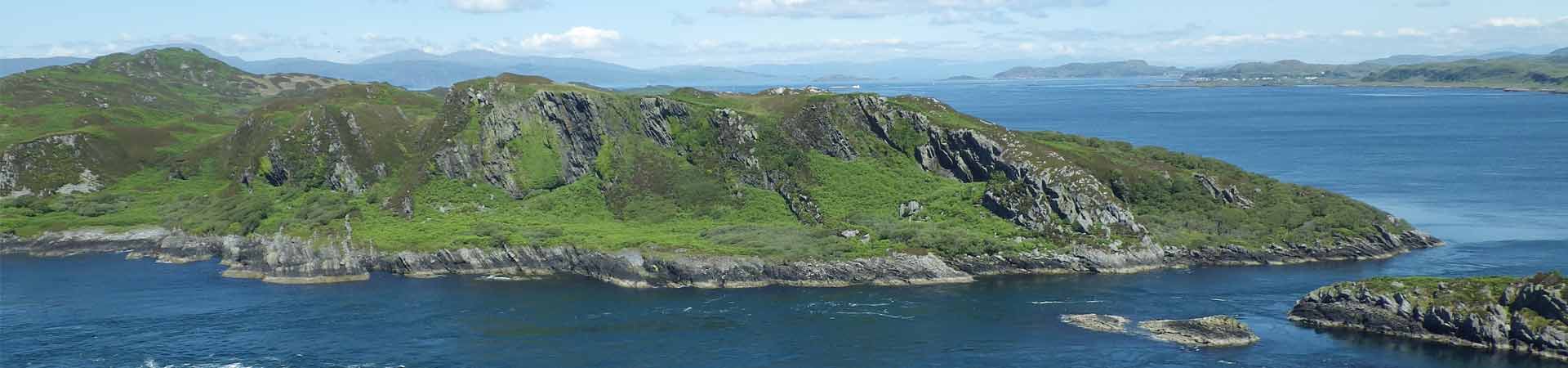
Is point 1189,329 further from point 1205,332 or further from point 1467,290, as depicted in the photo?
point 1467,290

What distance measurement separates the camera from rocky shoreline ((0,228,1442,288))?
132500 mm

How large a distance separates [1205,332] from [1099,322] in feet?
31.4

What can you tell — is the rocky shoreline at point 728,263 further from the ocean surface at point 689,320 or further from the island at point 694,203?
the ocean surface at point 689,320

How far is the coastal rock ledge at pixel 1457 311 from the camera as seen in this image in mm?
94125

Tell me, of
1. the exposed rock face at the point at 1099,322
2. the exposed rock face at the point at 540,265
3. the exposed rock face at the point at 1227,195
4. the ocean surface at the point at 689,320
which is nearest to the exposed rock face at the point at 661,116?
the exposed rock face at the point at 540,265

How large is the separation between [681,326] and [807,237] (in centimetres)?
3488

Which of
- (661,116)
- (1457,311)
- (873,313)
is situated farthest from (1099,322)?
(661,116)

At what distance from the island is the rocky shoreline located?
27 cm

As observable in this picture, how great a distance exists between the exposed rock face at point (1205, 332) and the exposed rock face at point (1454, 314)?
870cm

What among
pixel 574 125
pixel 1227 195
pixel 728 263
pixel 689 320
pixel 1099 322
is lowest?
pixel 689 320

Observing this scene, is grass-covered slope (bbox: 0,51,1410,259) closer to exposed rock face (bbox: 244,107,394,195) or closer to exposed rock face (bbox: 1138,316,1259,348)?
exposed rock face (bbox: 244,107,394,195)

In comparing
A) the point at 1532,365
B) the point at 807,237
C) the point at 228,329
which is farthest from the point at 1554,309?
the point at 228,329

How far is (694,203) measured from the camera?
163125 millimetres

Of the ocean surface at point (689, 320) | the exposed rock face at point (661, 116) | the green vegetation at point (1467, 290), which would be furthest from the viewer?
the exposed rock face at point (661, 116)
